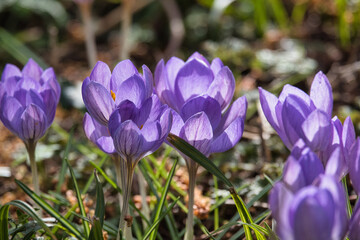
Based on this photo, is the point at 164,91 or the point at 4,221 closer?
the point at 4,221

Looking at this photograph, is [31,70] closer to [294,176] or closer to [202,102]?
[202,102]

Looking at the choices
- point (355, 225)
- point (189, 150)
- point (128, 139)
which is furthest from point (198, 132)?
point (355, 225)

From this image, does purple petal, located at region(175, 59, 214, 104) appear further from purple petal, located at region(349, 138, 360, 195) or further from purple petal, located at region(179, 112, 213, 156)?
purple petal, located at region(349, 138, 360, 195)

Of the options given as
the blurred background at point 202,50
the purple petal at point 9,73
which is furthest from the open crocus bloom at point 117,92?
the blurred background at point 202,50

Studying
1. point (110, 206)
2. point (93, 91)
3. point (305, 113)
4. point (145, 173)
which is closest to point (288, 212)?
point (305, 113)

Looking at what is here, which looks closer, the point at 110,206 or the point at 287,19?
the point at 110,206

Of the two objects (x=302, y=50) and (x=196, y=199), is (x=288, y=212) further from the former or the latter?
(x=302, y=50)

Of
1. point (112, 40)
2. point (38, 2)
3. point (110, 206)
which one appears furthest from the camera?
point (112, 40)

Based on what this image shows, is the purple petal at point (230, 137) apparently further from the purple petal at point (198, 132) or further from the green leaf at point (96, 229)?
the green leaf at point (96, 229)
